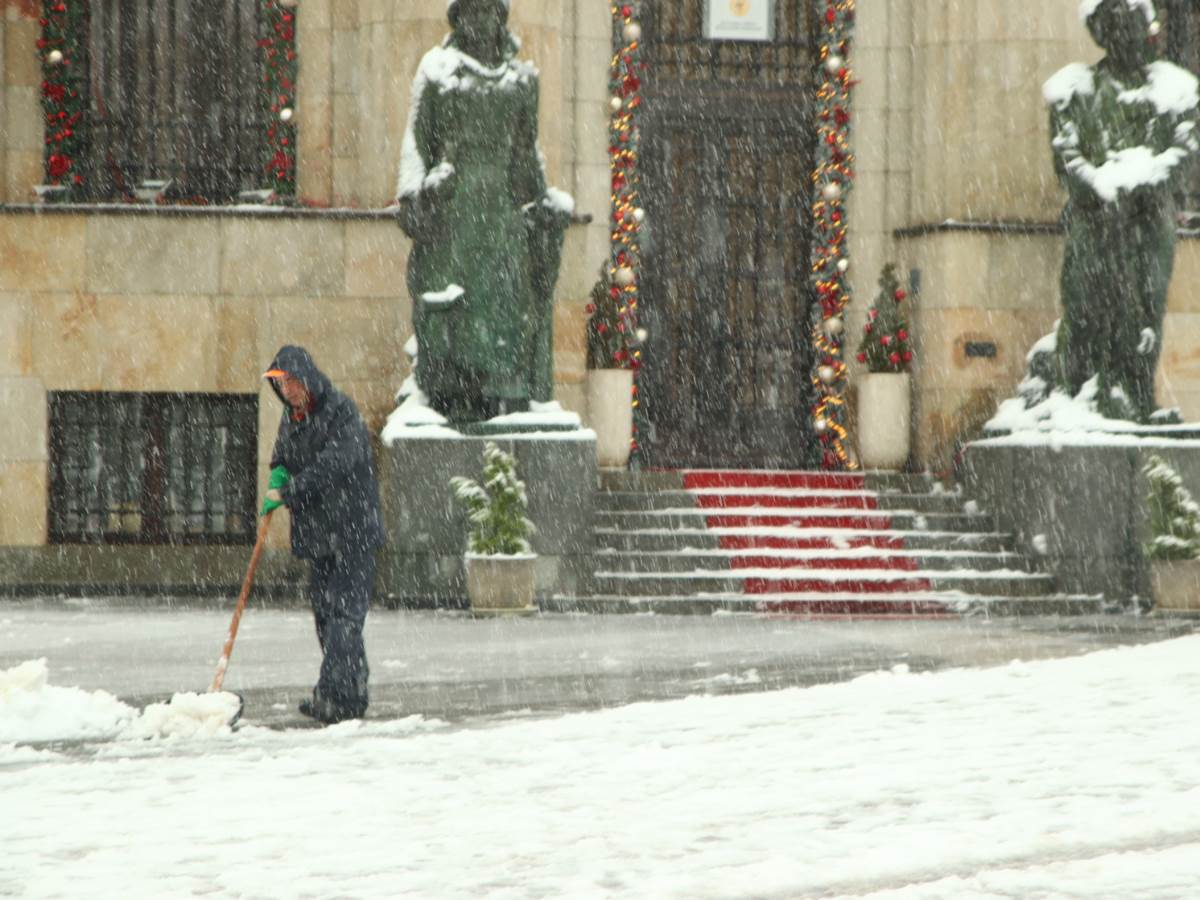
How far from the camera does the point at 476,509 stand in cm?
1471

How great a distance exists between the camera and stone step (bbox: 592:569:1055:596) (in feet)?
50.7

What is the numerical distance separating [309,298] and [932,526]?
586cm

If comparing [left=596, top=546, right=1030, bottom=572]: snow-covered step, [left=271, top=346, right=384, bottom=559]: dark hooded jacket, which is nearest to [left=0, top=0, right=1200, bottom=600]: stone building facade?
[left=596, top=546, right=1030, bottom=572]: snow-covered step

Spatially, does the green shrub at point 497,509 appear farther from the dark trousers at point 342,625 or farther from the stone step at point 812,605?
the dark trousers at point 342,625

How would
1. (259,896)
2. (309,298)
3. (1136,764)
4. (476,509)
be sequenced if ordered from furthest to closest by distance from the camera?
(309,298), (476,509), (1136,764), (259,896)

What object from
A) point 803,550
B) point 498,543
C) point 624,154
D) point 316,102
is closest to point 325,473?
point 498,543

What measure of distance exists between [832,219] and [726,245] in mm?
1088

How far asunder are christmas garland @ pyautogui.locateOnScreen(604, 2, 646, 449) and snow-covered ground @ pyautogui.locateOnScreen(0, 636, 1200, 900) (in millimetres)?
9393

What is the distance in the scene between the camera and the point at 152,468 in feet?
58.6

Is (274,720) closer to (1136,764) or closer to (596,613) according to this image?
(1136,764)

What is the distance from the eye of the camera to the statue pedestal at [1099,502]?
1597cm

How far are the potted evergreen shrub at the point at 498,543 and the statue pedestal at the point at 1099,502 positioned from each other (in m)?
4.43

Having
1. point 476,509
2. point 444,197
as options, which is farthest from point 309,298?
point 476,509

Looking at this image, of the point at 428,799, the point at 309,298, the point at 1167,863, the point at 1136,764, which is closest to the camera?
the point at 1167,863
